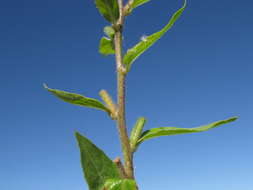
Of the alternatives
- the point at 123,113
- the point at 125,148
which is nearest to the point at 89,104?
the point at 123,113

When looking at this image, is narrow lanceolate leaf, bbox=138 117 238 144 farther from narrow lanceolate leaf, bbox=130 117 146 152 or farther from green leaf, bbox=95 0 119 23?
green leaf, bbox=95 0 119 23

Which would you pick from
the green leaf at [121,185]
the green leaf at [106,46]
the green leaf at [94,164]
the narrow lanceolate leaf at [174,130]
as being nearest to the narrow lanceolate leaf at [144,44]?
the green leaf at [106,46]

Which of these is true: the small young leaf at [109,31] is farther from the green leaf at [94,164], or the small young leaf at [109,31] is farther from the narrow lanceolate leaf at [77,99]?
the green leaf at [94,164]

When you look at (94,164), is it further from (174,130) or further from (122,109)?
(174,130)

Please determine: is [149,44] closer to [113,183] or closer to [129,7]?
[129,7]

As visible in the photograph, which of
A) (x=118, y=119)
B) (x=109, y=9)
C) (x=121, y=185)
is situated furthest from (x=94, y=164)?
(x=109, y=9)
